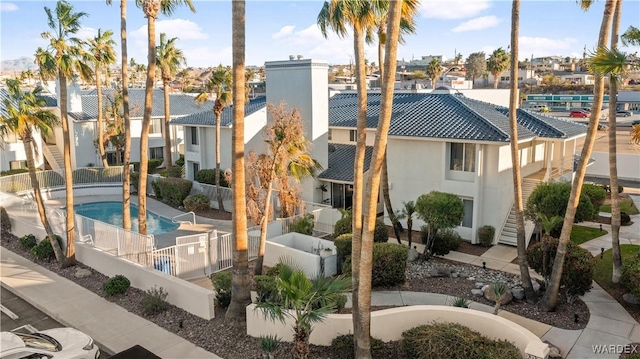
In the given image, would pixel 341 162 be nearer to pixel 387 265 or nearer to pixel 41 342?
pixel 387 265

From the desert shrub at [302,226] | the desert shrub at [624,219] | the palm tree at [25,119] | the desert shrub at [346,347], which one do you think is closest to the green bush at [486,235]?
the desert shrub at [302,226]

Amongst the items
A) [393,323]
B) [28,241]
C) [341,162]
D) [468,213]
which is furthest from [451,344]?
[28,241]

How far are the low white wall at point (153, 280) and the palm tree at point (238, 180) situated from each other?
3.30 ft

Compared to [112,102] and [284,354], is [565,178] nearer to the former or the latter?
[284,354]

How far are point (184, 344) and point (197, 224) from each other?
14660 mm

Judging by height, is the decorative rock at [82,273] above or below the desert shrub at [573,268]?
below

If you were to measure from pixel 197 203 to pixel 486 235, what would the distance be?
1673cm

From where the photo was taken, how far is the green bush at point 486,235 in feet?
70.5

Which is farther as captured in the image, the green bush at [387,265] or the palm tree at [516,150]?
the green bush at [387,265]

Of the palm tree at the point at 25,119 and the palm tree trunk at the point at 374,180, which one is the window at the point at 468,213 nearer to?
the palm tree trunk at the point at 374,180

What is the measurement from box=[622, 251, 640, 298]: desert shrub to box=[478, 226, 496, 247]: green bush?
24.6ft

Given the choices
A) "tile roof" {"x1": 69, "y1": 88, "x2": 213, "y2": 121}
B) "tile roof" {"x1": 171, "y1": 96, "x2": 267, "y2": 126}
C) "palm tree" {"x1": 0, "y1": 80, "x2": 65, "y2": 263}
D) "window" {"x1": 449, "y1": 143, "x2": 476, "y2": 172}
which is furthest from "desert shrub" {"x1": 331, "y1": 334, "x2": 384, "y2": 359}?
"tile roof" {"x1": 69, "y1": 88, "x2": 213, "y2": 121}

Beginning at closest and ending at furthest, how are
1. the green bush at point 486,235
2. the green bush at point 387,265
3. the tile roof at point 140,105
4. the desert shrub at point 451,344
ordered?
the desert shrub at point 451,344 < the green bush at point 387,265 < the green bush at point 486,235 < the tile roof at point 140,105

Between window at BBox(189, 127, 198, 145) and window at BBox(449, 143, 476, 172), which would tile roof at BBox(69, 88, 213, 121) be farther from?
window at BBox(449, 143, 476, 172)
